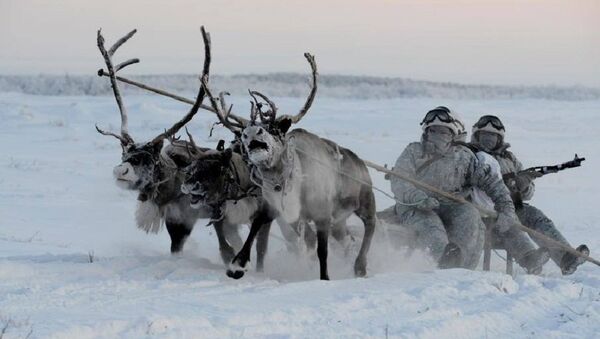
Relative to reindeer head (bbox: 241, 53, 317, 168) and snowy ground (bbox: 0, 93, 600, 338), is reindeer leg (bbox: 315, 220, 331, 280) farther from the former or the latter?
reindeer head (bbox: 241, 53, 317, 168)

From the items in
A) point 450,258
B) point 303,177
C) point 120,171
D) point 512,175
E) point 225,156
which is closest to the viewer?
point 303,177

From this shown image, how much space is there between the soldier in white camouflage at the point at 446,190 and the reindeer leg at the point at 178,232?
2253 millimetres

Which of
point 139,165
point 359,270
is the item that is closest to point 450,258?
point 359,270

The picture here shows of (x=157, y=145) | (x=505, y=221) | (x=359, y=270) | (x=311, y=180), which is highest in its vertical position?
(x=157, y=145)

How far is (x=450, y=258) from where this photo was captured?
915 cm

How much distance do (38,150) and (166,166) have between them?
1667cm

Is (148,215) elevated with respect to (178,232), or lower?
elevated

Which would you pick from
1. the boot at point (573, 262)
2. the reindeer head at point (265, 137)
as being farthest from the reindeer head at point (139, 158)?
the boot at point (573, 262)

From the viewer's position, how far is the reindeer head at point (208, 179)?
8.05 metres

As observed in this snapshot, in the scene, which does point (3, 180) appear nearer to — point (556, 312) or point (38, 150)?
point (38, 150)

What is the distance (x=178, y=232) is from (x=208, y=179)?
0.89 meters

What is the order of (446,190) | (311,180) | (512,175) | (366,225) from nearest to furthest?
(311,180)
(366,225)
(446,190)
(512,175)

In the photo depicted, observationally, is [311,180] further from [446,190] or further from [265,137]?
[446,190]

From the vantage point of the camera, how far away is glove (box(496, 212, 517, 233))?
9555mm
